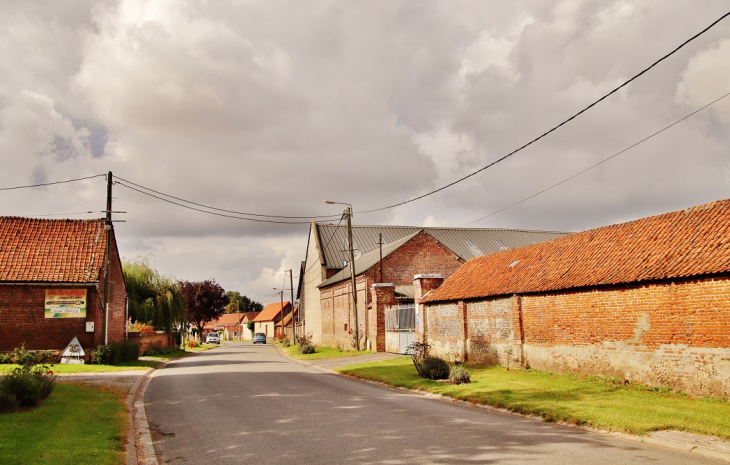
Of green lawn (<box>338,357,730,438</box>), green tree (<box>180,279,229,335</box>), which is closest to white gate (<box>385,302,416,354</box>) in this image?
green lawn (<box>338,357,730,438</box>)

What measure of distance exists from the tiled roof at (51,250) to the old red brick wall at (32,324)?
2.06 ft

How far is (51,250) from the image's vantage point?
26922mm

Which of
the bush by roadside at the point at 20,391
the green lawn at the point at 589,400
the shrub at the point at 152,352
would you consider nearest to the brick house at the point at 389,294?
the green lawn at the point at 589,400

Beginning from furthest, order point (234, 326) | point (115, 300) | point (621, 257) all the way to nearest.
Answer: point (234, 326) → point (115, 300) → point (621, 257)

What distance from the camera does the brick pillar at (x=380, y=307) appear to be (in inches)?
1264

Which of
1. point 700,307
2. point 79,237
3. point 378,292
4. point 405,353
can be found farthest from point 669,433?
point 79,237

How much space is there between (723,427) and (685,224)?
7313 mm

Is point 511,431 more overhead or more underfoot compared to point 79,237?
more underfoot

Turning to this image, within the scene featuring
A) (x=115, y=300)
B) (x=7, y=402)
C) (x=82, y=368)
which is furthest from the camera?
(x=115, y=300)

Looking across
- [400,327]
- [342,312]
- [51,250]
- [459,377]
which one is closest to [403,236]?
[342,312]

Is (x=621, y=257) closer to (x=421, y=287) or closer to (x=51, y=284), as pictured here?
(x=421, y=287)

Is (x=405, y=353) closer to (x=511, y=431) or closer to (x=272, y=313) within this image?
(x=511, y=431)

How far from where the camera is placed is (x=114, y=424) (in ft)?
33.8

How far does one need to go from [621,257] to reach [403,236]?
127 feet
